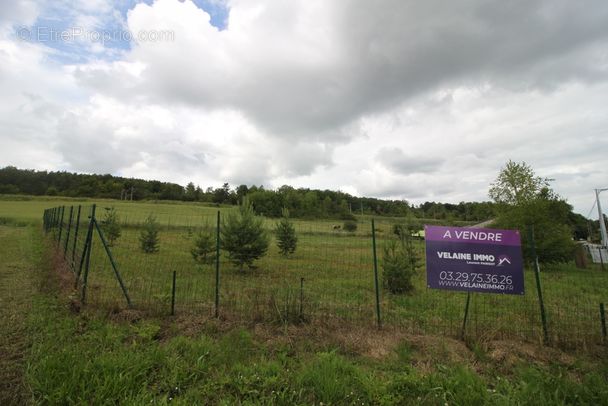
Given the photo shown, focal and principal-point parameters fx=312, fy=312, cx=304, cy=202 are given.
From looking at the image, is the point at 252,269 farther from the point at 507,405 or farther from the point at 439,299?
the point at 507,405

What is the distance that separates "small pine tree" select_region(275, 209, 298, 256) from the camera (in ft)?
65.9

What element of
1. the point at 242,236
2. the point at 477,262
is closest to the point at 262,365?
the point at 477,262

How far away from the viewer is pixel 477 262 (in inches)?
208

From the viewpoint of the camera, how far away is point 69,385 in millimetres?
3223

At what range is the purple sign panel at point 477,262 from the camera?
526cm

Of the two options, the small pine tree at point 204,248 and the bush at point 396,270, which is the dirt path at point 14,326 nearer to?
the small pine tree at point 204,248

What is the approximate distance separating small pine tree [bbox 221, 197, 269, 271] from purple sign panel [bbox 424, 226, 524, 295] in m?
9.50

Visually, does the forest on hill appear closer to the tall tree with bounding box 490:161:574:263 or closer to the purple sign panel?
the tall tree with bounding box 490:161:574:263

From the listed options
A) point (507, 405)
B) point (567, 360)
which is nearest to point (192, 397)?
point (507, 405)

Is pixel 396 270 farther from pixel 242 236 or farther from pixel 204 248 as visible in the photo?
pixel 204 248

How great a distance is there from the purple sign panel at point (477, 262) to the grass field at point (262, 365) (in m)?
0.90

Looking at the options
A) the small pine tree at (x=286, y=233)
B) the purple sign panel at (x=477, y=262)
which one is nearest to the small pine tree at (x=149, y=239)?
the small pine tree at (x=286, y=233)

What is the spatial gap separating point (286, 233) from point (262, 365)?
53.2 ft

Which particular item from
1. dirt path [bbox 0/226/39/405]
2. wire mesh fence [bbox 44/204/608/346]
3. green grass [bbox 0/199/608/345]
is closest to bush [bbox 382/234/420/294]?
wire mesh fence [bbox 44/204/608/346]
